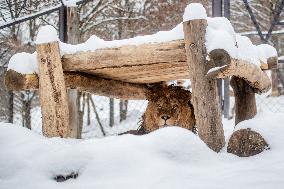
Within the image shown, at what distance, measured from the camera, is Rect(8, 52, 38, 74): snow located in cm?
344

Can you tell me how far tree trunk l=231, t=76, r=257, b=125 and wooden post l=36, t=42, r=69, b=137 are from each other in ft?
6.23

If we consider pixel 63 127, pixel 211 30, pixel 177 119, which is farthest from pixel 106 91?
pixel 211 30

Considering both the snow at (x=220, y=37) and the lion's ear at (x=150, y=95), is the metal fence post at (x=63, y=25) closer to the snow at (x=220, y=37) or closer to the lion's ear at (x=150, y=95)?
the lion's ear at (x=150, y=95)

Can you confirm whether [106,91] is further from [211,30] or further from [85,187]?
[85,187]

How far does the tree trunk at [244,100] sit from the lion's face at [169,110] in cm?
72

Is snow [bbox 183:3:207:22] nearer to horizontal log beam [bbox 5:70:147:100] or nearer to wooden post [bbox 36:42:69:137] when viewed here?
wooden post [bbox 36:42:69:137]

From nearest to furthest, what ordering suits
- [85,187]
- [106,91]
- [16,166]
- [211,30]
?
[85,187], [16,166], [211,30], [106,91]

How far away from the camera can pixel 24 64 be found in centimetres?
349

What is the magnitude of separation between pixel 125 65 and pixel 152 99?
1526 millimetres

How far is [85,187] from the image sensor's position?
1729 millimetres

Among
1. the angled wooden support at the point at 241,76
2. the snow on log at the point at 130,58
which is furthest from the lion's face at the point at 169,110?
the snow on log at the point at 130,58

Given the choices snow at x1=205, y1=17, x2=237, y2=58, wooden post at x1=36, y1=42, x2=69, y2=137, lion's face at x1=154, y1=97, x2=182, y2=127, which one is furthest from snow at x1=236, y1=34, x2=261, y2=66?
wooden post at x1=36, y1=42, x2=69, y2=137

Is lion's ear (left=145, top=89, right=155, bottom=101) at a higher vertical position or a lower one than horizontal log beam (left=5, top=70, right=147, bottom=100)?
lower

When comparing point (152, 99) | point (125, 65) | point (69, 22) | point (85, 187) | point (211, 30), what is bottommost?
point (85, 187)
